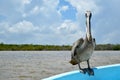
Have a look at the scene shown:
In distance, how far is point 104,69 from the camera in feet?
20.6

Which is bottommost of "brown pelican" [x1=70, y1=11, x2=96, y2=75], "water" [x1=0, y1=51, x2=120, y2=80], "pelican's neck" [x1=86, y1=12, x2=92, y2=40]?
"water" [x1=0, y1=51, x2=120, y2=80]

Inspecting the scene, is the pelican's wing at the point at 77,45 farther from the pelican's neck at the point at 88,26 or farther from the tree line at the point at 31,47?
the tree line at the point at 31,47

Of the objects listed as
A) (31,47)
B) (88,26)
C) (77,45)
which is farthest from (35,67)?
(31,47)

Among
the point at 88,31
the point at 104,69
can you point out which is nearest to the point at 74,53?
the point at 88,31

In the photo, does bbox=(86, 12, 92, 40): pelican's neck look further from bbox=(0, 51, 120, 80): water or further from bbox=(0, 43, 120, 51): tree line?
bbox=(0, 43, 120, 51): tree line

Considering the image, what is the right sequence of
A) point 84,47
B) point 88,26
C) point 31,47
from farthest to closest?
point 31,47, point 84,47, point 88,26

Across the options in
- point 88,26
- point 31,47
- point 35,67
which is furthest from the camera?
point 31,47

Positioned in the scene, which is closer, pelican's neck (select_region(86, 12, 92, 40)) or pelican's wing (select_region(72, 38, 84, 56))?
pelican's neck (select_region(86, 12, 92, 40))

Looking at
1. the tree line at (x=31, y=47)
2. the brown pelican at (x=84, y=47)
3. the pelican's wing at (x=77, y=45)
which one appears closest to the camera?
the brown pelican at (x=84, y=47)

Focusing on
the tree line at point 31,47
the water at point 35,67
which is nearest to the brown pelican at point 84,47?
the water at point 35,67

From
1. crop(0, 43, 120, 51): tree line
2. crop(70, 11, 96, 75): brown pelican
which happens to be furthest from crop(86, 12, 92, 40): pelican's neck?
crop(0, 43, 120, 51): tree line

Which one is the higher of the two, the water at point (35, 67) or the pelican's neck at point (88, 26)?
the pelican's neck at point (88, 26)

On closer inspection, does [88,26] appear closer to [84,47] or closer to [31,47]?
[84,47]

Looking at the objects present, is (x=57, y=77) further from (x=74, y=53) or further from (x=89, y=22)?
(x=89, y=22)
